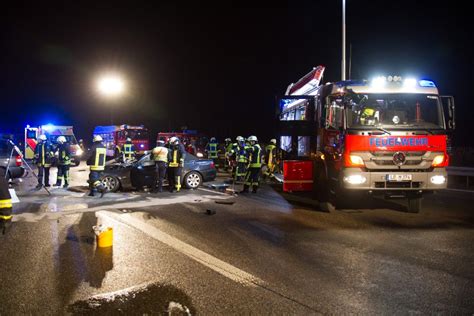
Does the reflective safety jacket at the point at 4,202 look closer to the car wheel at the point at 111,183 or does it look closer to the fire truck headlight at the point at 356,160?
the fire truck headlight at the point at 356,160

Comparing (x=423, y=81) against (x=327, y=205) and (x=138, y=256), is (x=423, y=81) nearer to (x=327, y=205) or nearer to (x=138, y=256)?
(x=327, y=205)

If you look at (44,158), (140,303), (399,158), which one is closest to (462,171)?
(399,158)

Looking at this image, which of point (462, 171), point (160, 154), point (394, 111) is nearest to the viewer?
point (394, 111)

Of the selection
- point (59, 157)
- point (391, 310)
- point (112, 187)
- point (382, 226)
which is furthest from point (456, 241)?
point (59, 157)

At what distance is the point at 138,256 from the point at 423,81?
22.1 ft

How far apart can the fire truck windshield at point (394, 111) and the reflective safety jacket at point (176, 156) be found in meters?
5.64

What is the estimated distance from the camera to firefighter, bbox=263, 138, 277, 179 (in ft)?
48.8

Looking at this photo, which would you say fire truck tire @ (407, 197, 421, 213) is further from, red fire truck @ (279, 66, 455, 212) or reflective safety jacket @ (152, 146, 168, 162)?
reflective safety jacket @ (152, 146, 168, 162)

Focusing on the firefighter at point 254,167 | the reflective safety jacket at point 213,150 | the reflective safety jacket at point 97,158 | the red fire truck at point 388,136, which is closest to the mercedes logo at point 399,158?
the red fire truck at point 388,136

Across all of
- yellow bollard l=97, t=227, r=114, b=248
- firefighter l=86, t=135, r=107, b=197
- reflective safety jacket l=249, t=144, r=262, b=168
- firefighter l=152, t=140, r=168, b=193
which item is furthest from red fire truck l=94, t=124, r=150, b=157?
yellow bollard l=97, t=227, r=114, b=248

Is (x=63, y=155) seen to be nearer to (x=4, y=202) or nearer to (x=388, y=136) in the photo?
(x=4, y=202)

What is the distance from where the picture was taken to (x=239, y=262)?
5449 millimetres

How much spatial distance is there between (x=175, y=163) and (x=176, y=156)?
0.23m

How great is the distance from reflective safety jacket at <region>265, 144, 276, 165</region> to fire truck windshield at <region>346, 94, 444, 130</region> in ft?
21.6
